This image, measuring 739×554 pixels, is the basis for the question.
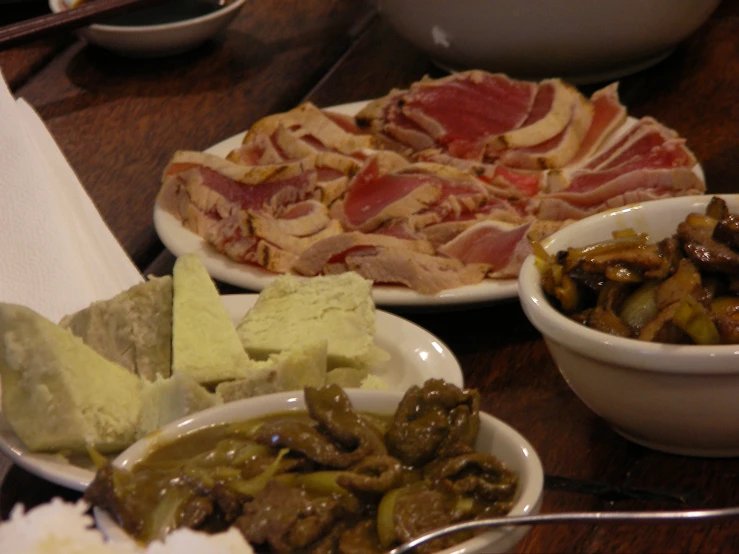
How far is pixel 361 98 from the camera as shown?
2508 mm

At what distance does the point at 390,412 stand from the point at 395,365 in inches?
10.9

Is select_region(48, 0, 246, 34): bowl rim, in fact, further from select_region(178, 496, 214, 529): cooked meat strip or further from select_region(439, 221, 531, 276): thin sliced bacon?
select_region(178, 496, 214, 529): cooked meat strip

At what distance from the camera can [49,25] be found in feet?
7.84

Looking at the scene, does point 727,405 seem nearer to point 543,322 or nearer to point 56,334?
point 543,322

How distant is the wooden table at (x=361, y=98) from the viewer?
112 centimetres

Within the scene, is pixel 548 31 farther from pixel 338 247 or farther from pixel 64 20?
pixel 64 20

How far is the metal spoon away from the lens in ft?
2.80

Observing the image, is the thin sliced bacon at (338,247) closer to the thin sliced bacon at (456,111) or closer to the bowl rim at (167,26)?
the thin sliced bacon at (456,111)

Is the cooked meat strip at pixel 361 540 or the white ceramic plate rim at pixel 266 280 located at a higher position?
the cooked meat strip at pixel 361 540

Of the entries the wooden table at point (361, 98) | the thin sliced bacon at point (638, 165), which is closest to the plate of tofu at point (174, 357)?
the wooden table at point (361, 98)

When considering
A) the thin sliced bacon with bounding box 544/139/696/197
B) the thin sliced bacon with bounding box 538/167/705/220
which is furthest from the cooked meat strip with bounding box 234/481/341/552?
the thin sliced bacon with bounding box 544/139/696/197

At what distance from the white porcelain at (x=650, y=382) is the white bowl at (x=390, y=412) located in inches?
6.4

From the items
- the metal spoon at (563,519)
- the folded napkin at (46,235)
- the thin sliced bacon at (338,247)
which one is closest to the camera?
the metal spoon at (563,519)

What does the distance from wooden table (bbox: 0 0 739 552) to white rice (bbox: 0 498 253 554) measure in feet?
1.73
